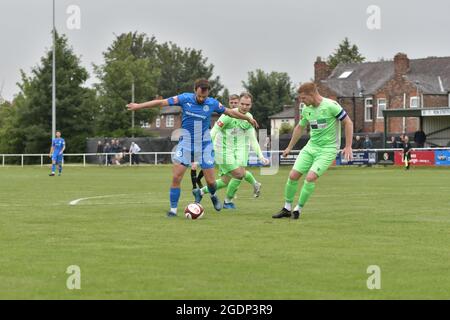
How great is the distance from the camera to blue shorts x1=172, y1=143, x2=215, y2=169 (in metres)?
15.2

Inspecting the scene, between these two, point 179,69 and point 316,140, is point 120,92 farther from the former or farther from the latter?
point 316,140

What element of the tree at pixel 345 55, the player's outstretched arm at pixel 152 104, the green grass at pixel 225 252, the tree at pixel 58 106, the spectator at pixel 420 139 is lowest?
the green grass at pixel 225 252

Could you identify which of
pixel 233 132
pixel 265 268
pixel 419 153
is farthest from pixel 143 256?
pixel 419 153

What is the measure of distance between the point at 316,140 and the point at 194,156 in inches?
78.6

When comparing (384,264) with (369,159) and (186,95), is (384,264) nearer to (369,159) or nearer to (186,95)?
(186,95)

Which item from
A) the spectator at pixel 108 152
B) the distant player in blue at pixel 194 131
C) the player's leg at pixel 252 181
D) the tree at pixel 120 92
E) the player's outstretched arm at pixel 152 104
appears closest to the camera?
the player's outstretched arm at pixel 152 104

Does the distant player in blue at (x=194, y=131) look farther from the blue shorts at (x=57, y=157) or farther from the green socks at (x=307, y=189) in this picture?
the blue shorts at (x=57, y=157)

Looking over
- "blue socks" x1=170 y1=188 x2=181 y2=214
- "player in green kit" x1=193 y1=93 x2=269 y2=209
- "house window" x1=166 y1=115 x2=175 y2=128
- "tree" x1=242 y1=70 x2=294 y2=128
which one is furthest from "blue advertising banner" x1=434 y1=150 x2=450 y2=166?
"house window" x1=166 y1=115 x2=175 y2=128

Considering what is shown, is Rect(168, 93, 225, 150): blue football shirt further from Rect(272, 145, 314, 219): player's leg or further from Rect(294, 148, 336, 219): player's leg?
Rect(294, 148, 336, 219): player's leg

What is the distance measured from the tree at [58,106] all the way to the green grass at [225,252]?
67.8m

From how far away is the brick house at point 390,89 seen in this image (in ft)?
282

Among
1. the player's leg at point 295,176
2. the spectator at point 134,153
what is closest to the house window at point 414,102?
the spectator at point 134,153

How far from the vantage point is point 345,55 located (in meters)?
126

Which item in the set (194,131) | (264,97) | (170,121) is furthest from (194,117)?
(170,121)
